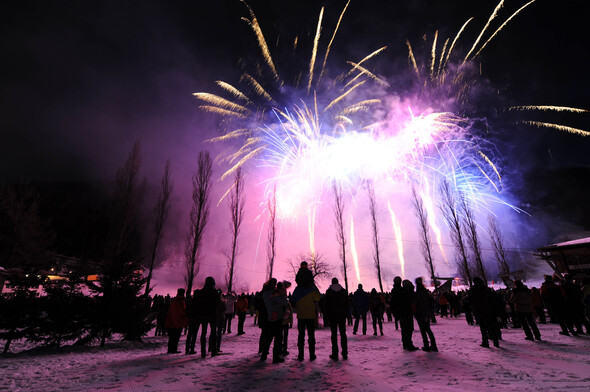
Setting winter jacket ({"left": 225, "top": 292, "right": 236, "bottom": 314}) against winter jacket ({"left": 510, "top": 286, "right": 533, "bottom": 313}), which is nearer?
winter jacket ({"left": 510, "top": 286, "right": 533, "bottom": 313})

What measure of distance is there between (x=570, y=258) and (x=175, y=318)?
1383 inches

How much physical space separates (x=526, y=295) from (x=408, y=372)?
5.86 m

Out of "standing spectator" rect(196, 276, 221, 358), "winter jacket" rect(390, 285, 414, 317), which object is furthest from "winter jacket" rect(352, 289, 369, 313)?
"standing spectator" rect(196, 276, 221, 358)

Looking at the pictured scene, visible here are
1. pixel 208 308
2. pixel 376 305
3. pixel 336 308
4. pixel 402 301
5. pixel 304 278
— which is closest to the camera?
pixel 304 278

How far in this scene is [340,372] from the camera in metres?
5.06

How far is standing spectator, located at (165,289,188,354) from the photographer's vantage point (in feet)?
24.2

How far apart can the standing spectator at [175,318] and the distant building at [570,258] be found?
102 feet

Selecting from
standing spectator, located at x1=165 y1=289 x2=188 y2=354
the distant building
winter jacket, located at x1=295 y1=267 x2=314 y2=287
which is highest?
the distant building

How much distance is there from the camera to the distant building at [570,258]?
961 inches

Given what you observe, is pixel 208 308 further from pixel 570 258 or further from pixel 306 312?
pixel 570 258

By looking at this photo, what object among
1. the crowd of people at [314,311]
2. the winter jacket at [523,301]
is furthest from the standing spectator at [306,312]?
the winter jacket at [523,301]

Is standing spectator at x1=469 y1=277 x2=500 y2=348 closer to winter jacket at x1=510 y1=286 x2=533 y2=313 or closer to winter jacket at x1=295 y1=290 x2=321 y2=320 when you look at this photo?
winter jacket at x1=510 y1=286 x2=533 y2=313

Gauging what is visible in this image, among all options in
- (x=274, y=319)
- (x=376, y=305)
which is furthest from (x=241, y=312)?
(x=274, y=319)

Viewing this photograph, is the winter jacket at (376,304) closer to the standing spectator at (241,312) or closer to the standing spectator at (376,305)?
the standing spectator at (376,305)
